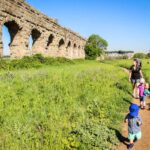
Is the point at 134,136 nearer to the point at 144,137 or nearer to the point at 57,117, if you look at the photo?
the point at 144,137

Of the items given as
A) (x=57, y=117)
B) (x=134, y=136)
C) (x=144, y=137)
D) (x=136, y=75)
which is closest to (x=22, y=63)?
(x=136, y=75)

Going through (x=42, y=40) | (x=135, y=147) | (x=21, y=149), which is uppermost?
(x=42, y=40)

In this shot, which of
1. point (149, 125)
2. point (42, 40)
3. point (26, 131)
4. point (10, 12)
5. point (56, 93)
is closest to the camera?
point (26, 131)

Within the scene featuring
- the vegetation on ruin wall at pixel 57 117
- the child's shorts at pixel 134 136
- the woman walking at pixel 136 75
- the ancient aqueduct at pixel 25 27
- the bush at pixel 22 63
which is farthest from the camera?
the ancient aqueduct at pixel 25 27

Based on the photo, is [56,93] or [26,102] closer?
[26,102]

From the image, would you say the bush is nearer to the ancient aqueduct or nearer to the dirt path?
the ancient aqueduct

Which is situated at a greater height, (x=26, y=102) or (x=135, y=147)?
(x=26, y=102)

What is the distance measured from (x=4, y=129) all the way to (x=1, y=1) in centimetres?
1341

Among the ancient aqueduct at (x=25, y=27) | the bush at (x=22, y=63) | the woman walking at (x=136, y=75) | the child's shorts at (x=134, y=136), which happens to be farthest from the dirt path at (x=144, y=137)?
the ancient aqueduct at (x=25, y=27)

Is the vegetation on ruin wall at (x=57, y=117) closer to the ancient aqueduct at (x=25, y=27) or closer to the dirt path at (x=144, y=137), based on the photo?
the dirt path at (x=144, y=137)

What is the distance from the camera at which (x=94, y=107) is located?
8.17 metres

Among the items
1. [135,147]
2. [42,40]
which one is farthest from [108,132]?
[42,40]

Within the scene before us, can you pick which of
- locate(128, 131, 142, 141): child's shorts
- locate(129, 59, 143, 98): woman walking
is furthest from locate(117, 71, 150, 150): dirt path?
locate(129, 59, 143, 98): woman walking

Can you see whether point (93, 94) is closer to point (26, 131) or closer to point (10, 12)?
point (26, 131)
